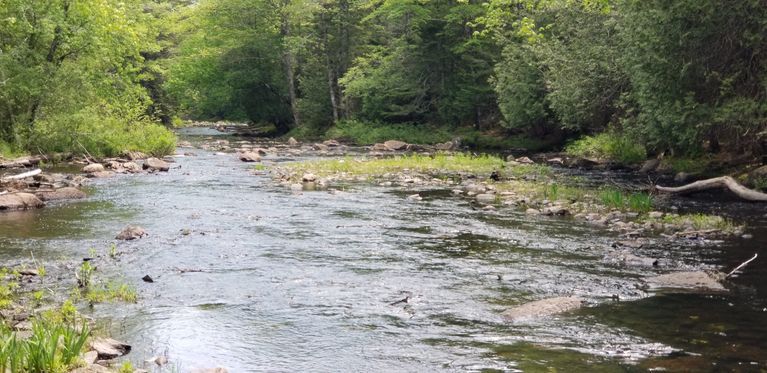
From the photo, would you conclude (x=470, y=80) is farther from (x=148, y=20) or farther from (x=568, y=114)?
(x=148, y=20)

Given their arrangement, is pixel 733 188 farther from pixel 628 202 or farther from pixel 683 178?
pixel 683 178

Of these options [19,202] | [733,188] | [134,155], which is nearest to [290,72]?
[134,155]

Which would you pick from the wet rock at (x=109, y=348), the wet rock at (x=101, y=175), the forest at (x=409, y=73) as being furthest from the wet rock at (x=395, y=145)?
the wet rock at (x=109, y=348)

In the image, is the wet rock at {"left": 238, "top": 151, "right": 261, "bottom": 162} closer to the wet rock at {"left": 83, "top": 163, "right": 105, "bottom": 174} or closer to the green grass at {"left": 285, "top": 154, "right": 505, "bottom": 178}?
the green grass at {"left": 285, "top": 154, "right": 505, "bottom": 178}

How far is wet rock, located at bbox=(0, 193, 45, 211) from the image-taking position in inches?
631

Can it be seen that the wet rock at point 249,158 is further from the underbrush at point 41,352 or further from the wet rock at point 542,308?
the underbrush at point 41,352

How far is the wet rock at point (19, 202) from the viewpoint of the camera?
16.0 m

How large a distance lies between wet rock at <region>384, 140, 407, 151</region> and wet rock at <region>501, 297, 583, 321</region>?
30.3 metres

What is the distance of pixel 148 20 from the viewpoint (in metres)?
43.5

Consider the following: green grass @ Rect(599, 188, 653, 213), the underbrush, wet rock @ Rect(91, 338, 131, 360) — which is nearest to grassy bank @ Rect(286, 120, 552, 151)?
green grass @ Rect(599, 188, 653, 213)

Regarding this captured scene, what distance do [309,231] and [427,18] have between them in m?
30.6

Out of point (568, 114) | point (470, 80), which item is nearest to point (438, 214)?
point (568, 114)

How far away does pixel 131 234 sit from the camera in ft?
43.1

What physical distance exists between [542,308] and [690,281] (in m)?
2.64
